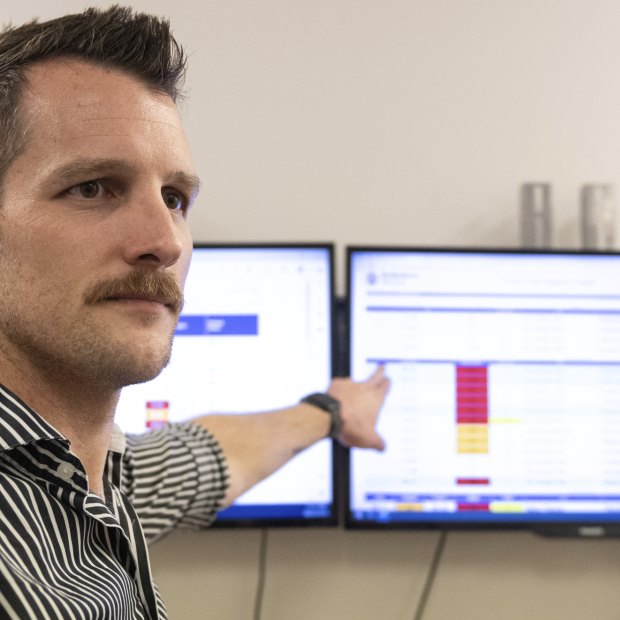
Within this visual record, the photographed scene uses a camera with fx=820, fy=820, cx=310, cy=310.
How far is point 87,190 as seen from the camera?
78 centimetres

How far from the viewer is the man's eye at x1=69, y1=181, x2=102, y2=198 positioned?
77 cm

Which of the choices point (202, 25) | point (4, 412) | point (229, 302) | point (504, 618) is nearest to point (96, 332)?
point (4, 412)

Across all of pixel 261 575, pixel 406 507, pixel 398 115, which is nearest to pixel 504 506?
pixel 406 507

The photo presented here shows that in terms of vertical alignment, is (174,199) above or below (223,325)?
above

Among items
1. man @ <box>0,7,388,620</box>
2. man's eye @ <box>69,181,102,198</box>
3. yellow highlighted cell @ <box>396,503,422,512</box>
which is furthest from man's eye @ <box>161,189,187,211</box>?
yellow highlighted cell @ <box>396,503,422,512</box>

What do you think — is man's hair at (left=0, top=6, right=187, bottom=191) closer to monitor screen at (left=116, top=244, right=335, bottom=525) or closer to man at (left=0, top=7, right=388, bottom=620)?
man at (left=0, top=7, right=388, bottom=620)

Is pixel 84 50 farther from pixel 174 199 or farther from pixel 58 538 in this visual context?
pixel 58 538

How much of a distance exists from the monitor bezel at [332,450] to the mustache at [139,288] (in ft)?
1.87

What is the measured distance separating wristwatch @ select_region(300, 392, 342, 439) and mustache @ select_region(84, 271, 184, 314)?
0.57 metres

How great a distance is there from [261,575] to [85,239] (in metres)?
0.88

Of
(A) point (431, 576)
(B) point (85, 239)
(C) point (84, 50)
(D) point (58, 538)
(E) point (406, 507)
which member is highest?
(C) point (84, 50)

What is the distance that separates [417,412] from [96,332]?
2.48ft

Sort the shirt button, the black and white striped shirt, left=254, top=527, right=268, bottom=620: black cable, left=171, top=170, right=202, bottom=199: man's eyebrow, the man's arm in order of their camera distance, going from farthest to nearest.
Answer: left=254, top=527, right=268, bottom=620: black cable, the man's arm, left=171, top=170, right=202, bottom=199: man's eyebrow, the shirt button, the black and white striped shirt

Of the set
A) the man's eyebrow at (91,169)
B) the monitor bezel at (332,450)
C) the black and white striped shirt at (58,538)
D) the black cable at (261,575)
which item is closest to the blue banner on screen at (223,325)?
the monitor bezel at (332,450)
